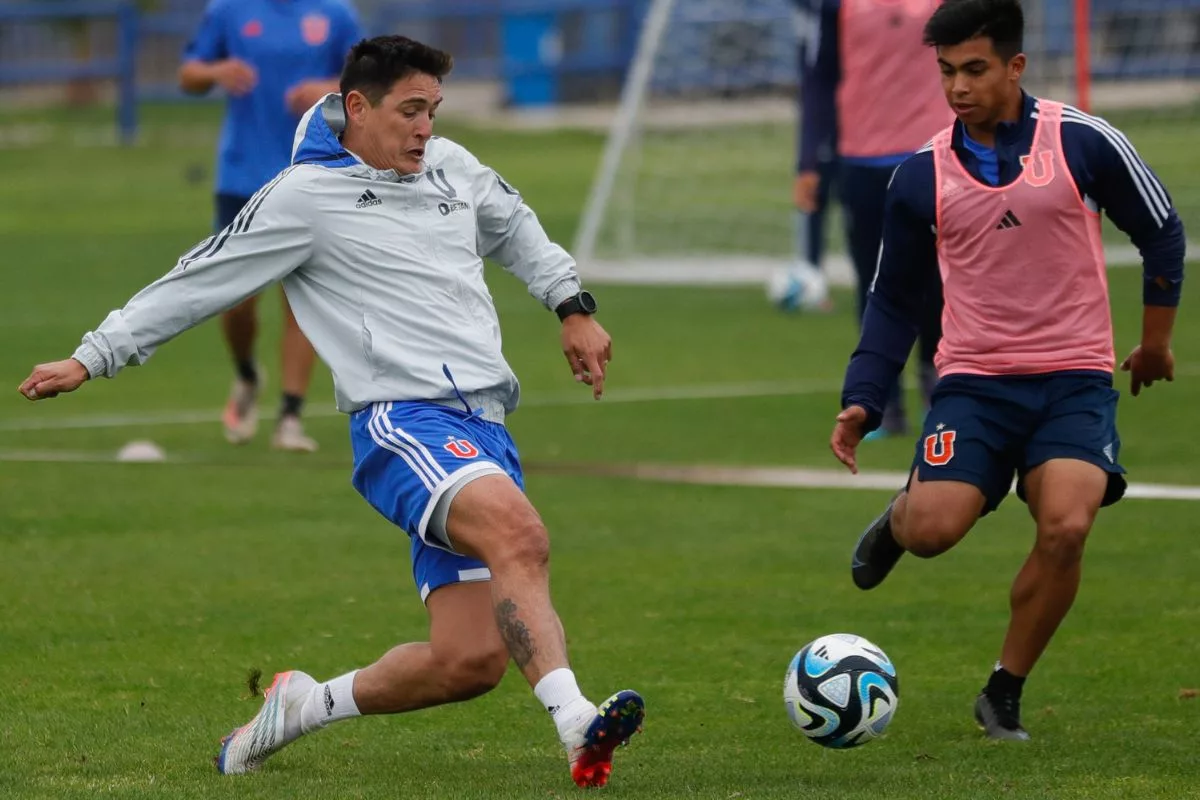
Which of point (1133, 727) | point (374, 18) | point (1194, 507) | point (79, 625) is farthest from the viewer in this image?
point (374, 18)

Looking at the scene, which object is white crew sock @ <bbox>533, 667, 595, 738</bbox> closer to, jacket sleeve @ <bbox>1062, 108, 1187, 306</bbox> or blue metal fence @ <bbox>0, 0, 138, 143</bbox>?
jacket sleeve @ <bbox>1062, 108, 1187, 306</bbox>

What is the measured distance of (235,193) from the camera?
37.4ft

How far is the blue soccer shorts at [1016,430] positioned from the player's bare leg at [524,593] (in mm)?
1396

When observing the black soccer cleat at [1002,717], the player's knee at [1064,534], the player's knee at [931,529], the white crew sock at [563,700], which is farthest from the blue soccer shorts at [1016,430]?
the white crew sock at [563,700]

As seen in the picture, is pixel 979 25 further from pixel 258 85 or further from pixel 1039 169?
pixel 258 85

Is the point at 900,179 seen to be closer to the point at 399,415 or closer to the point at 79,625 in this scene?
the point at 399,415

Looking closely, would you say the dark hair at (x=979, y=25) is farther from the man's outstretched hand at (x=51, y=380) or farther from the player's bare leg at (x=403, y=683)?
the man's outstretched hand at (x=51, y=380)

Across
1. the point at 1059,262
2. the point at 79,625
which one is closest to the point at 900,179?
the point at 1059,262

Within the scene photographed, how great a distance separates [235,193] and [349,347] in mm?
6037

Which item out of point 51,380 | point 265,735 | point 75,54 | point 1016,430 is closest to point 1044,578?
point 1016,430

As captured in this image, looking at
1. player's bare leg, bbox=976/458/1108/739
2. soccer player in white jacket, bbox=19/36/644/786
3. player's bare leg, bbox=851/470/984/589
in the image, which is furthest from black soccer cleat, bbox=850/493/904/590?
soccer player in white jacket, bbox=19/36/644/786

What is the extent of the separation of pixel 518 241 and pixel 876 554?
4.87 feet

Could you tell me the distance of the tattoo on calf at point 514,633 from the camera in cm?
510

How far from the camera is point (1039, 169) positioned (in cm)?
607
